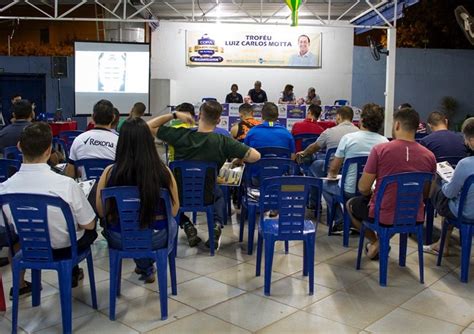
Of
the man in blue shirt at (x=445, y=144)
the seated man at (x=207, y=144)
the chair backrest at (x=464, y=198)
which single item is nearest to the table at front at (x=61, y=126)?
the seated man at (x=207, y=144)

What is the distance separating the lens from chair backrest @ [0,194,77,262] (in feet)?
8.86

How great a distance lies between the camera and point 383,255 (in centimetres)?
359

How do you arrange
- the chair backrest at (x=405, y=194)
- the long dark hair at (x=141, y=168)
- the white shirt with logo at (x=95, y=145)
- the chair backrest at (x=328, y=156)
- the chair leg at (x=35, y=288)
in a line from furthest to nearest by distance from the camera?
the chair backrest at (x=328, y=156)
the white shirt with logo at (x=95, y=145)
the chair backrest at (x=405, y=194)
the chair leg at (x=35, y=288)
the long dark hair at (x=141, y=168)

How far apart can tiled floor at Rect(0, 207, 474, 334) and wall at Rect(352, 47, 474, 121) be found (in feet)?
34.0

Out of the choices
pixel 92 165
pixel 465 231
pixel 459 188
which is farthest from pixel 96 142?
pixel 465 231

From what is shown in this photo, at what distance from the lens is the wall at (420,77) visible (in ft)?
45.8

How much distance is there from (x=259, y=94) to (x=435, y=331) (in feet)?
31.8

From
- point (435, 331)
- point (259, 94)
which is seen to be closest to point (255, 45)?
point (259, 94)

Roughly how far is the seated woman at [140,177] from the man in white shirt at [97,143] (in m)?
1.26

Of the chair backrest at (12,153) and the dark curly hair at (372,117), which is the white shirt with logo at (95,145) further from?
the dark curly hair at (372,117)

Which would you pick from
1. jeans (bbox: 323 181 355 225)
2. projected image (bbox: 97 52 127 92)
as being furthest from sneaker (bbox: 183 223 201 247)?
projected image (bbox: 97 52 127 92)

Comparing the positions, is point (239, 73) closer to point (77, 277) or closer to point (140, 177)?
point (77, 277)

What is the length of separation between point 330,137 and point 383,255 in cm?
183

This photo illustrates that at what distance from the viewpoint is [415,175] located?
3557 millimetres
